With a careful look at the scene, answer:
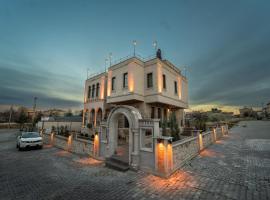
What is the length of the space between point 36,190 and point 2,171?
4.13 metres

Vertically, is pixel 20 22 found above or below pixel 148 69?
above

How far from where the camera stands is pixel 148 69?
54.0 feet

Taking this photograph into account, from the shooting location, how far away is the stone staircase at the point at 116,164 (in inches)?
299

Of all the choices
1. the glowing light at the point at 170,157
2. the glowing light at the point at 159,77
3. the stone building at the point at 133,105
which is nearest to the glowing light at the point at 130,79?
the stone building at the point at 133,105

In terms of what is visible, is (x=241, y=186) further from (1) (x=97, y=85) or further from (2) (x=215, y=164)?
(1) (x=97, y=85)

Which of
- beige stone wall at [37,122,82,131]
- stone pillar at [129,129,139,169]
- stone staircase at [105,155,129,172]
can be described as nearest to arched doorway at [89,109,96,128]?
beige stone wall at [37,122,82,131]

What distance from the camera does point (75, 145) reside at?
39.0ft

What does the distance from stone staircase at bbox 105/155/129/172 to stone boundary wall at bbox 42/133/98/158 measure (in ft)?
6.10

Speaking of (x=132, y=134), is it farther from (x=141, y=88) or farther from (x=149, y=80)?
(x=149, y=80)

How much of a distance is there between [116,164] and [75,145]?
5.70 m

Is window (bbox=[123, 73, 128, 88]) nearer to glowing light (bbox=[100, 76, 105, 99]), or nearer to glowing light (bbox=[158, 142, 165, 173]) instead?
glowing light (bbox=[100, 76, 105, 99])

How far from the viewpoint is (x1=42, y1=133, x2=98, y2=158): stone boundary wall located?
1046 centimetres

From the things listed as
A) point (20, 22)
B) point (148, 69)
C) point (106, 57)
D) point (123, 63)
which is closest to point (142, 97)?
point (148, 69)

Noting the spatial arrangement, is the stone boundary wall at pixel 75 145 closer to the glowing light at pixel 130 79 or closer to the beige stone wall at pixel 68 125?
the glowing light at pixel 130 79
